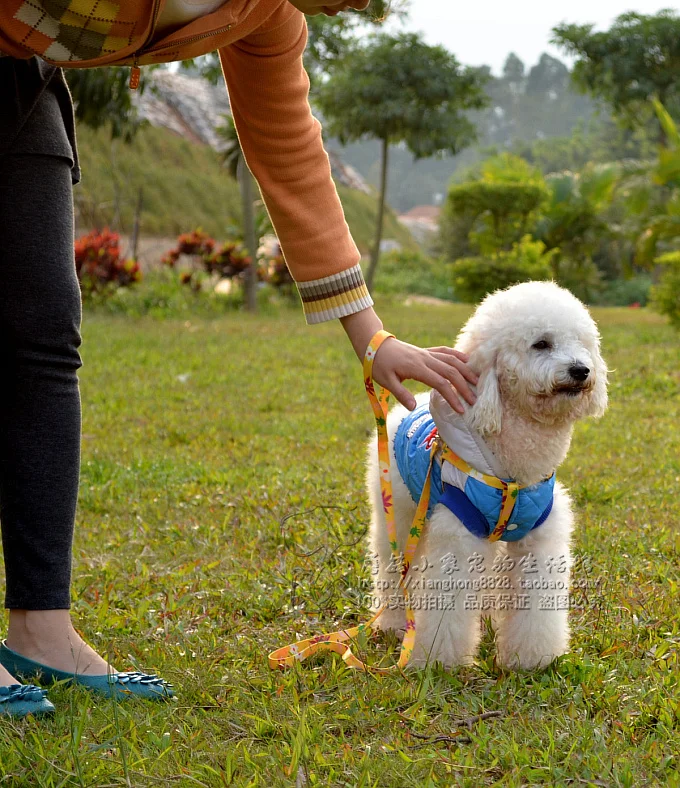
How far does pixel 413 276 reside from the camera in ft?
93.2

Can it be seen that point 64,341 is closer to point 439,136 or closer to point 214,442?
point 214,442

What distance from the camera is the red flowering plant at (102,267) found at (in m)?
13.3

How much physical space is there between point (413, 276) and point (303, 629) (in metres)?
26.3

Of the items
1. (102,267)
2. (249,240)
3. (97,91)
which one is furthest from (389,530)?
(249,240)

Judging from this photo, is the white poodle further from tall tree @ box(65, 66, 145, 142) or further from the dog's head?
tall tree @ box(65, 66, 145, 142)

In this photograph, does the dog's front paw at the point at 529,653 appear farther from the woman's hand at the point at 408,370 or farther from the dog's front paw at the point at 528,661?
the woman's hand at the point at 408,370

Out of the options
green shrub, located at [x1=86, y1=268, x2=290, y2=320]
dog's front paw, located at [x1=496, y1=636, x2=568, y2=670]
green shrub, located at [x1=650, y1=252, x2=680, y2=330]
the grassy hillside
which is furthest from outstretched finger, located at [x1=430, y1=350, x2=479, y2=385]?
the grassy hillside

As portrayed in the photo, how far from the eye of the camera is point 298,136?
2.05 meters

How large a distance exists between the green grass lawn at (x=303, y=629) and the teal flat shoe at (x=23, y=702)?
1.1 inches

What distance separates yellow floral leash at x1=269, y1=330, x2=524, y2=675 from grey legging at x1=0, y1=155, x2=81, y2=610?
2.22 feet

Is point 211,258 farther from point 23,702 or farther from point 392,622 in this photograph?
point 23,702

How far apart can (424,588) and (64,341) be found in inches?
44.9

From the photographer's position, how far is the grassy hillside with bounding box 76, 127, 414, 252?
2433 cm

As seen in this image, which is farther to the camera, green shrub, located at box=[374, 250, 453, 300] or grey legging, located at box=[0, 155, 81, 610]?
green shrub, located at box=[374, 250, 453, 300]
